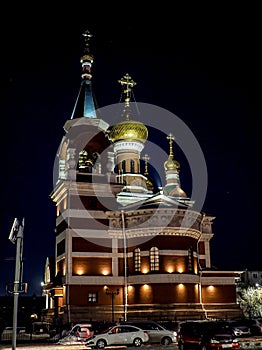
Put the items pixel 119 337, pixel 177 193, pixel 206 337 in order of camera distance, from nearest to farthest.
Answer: pixel 206 337
pixel 119 337
pixel 177 193

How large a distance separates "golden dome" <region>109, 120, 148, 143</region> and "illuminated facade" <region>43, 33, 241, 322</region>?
5.39 meters

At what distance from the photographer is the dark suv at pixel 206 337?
18.0 m

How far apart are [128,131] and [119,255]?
48.9ft

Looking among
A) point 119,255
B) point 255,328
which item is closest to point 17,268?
point 255,328

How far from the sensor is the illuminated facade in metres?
38.6

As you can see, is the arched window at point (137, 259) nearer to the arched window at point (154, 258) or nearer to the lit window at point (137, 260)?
the lit window at point (137, 260)

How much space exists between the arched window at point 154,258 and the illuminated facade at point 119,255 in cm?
8

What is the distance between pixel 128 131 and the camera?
50.4m

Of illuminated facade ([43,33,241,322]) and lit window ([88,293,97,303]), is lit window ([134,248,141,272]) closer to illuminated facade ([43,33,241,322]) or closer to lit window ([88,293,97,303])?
illuminated facade ([43,33,241,322])

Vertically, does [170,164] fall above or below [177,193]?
above

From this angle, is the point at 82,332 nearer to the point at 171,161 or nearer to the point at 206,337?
the point at 206,337

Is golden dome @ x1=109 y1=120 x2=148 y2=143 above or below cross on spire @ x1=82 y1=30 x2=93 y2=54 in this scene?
below

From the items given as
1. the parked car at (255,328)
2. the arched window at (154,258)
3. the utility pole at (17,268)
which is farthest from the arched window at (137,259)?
the utility pole at (17,268)

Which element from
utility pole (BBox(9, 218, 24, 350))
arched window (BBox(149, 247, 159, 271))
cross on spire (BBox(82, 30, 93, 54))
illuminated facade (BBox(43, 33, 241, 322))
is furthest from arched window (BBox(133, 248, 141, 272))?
utility pole (BBox(9, 218, 24, 350))
